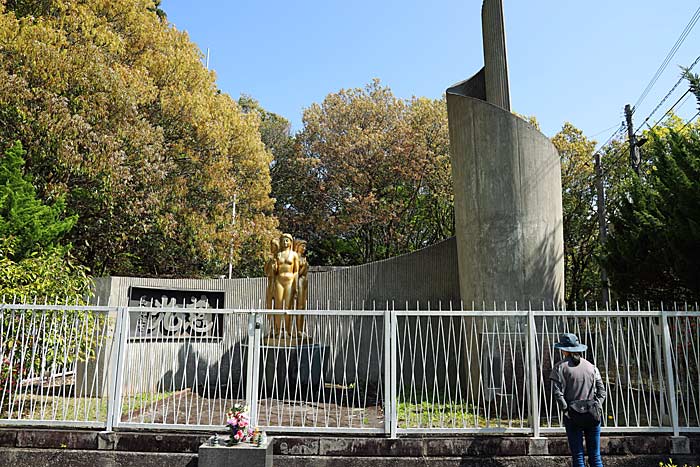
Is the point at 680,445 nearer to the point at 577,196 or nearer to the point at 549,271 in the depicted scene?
the point at 549,271

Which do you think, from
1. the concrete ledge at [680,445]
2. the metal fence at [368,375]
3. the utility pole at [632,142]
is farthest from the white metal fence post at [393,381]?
the utility pole at [632,142]


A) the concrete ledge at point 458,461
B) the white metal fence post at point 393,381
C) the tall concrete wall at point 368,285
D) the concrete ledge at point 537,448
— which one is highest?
the tall concrete wall at point 368,285

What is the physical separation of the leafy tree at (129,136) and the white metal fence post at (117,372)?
17.8 ft

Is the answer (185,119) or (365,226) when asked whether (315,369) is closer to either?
(185,119)

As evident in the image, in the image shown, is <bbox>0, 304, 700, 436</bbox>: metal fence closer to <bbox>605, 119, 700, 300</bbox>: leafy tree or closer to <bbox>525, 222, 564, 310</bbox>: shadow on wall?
<bbox>525, 222, 564, 310</bbox>: shadow on wall

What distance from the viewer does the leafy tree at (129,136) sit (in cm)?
1021

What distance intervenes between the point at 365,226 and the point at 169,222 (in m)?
8.72

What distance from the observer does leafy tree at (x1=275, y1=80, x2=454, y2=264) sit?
763 inches

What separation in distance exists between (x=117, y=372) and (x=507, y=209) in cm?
538

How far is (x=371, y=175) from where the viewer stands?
19.7 metres

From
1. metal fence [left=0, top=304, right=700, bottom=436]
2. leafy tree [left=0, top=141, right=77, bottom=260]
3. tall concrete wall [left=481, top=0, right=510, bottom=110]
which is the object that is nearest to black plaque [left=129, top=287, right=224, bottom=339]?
metal fence [left=0, top=304, right=700, bottom=436]

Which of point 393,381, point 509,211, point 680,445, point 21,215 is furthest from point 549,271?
point 21,215

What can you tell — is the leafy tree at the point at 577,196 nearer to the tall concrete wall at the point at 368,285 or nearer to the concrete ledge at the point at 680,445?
the tall concrete wall at the point at 368,285

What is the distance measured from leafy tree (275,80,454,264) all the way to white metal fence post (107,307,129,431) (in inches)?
547
